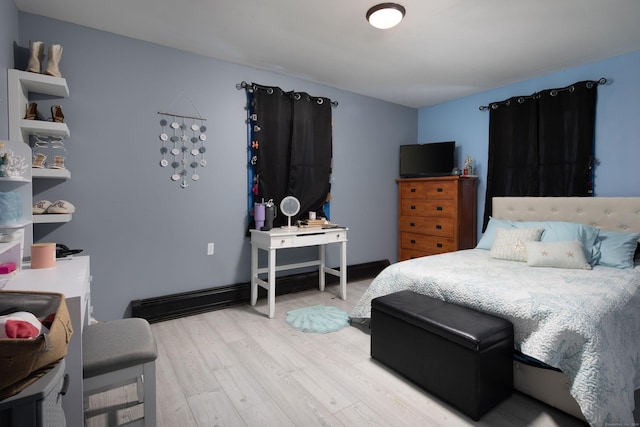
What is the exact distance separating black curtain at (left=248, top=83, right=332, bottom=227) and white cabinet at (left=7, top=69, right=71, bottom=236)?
5.03ft

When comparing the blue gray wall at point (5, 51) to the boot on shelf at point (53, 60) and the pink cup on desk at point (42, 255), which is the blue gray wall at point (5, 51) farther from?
the pink cup on desk at point (42, 255)

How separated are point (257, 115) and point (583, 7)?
2.67m

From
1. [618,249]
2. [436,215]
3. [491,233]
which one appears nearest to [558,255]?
[618,249]

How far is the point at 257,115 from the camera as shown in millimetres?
3293

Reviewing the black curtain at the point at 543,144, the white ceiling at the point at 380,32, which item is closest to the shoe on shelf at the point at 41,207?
the white ceiling at the point at 380,32

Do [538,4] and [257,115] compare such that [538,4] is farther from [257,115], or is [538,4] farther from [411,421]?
[411,421]

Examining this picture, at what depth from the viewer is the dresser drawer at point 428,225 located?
390 centimetres

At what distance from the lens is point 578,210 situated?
308 centimetres

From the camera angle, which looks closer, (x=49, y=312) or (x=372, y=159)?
(x=49, y=312)

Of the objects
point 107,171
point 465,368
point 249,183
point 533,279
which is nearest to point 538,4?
point 533,279

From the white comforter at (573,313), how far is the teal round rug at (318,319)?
2.15ft

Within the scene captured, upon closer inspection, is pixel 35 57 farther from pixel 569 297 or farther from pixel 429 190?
pixel 429 190

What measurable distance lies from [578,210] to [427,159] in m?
1.72

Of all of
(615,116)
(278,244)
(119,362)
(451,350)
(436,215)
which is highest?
(615,116)
